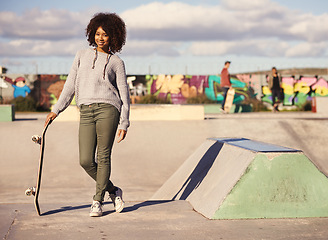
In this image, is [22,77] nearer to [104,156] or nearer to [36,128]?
[36,128]

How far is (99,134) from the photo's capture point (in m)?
4.25

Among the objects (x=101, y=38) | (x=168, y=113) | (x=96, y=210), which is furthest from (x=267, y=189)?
(x=168, y=113)

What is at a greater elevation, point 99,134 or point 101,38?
point 101,38

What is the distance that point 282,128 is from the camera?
449 inches

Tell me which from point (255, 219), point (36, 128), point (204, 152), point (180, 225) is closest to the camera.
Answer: point (180, 225)

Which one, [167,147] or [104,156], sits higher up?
[104,156]

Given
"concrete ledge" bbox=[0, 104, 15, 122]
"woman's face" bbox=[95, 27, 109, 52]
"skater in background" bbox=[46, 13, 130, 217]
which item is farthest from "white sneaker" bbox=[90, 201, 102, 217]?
"concrete ledge" bbox=[0, 104, 15, 122]

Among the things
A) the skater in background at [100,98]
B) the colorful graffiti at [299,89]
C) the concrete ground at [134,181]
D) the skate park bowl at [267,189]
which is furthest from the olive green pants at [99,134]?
the colorful graffiti at [299,89]

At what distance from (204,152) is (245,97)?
2421 cm

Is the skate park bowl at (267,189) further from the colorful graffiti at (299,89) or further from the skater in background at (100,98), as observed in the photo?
the colorful graffiti at (299,89)

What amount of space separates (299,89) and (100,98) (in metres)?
28.7

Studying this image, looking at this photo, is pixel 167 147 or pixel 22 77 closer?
pixel 167 147

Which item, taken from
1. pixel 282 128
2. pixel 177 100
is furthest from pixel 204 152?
pixel 177 100

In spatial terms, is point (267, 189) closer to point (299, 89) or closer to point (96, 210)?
point (96, 210)
